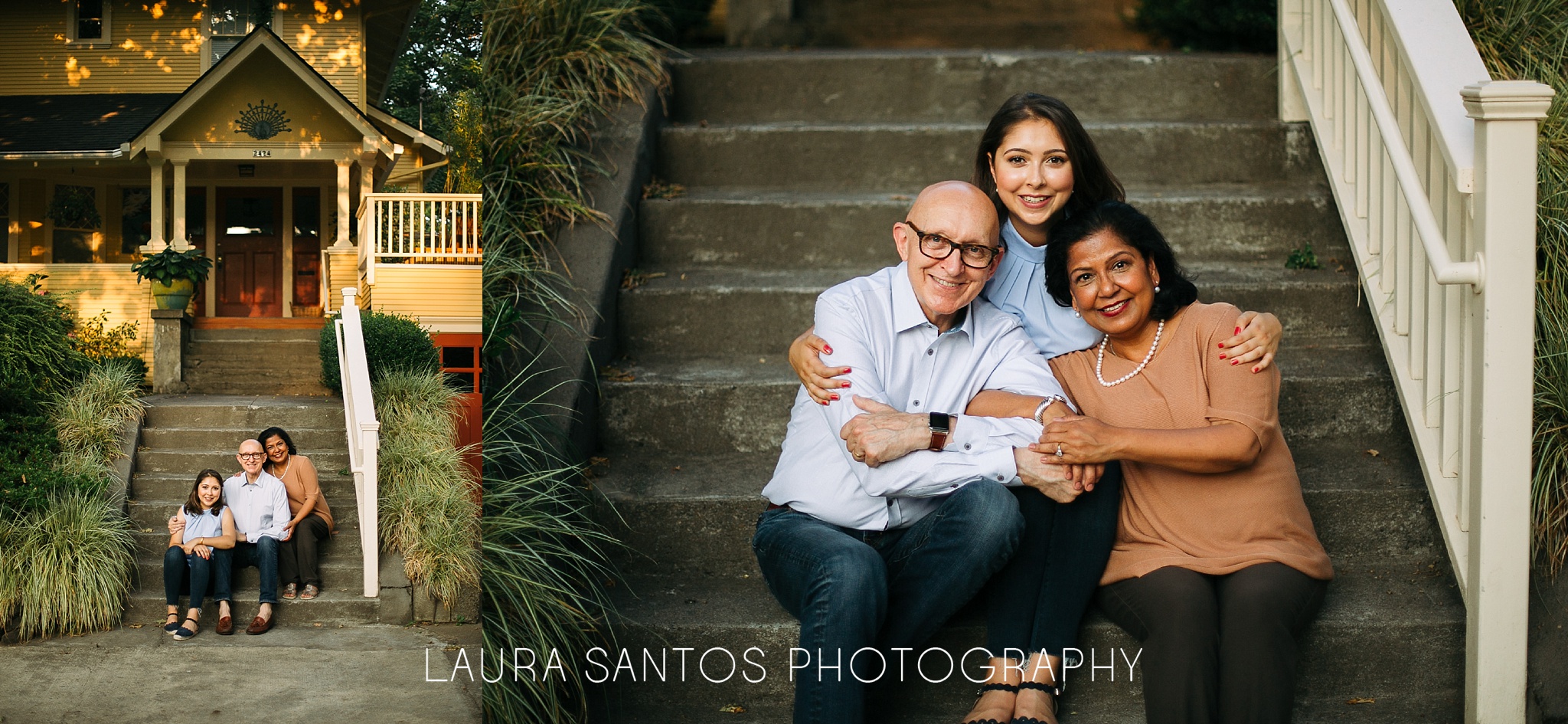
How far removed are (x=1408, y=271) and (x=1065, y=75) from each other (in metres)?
1.78

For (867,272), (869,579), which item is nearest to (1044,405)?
(869,579)

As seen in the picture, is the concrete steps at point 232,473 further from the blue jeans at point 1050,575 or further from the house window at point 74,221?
the blue jeans at point 1050,575

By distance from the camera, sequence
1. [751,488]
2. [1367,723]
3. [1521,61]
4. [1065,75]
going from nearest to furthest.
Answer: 1. [1367,723]
2. [751,488]
3. [1521,61]
4. [1065,75]

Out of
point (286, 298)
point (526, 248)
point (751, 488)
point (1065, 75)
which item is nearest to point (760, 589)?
point (751, 488)

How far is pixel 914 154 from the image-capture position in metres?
4.07

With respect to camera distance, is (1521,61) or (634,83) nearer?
(1521,61)

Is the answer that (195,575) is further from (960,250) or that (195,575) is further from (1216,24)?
(1216,24)

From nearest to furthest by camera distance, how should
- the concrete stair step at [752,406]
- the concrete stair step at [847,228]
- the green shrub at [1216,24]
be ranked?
the concrete stair step at [752,406] < the concrete stair step at [847,228] < the green shrub at [1216,24]

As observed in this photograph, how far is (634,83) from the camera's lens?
13.2 feet

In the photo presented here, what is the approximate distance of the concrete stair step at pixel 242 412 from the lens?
1391 mm

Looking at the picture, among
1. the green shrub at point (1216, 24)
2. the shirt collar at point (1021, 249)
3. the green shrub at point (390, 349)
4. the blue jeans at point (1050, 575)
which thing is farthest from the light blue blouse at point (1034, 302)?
the green shrub at point (1216, 24)

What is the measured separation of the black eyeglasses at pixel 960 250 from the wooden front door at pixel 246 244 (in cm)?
136

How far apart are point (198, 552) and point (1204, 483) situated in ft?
6.11

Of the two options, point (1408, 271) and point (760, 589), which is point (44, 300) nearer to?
point (760, 589)
